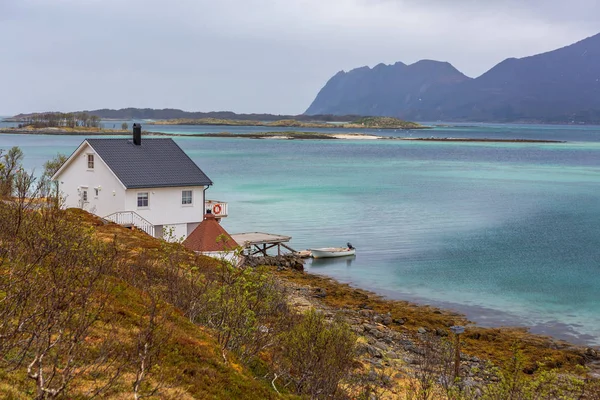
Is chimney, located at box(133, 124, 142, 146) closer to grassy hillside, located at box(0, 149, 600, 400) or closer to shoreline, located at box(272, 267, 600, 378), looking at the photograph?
shoreline, located at box(272, 267, 600, 378)

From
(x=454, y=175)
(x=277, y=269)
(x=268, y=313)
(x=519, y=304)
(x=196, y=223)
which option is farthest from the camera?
(x=454, y=175)

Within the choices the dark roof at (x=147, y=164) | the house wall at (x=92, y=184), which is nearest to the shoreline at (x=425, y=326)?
the dark roof at (x=147, y=164)

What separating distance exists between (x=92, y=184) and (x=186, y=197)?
5431mm

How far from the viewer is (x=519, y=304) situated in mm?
33812

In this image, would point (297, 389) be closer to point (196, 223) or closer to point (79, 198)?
point (196, 223)

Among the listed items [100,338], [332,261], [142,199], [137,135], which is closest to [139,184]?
[142,199]

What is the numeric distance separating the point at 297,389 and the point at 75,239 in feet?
22.4

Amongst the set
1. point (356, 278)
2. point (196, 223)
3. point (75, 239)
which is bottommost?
point (356, 278)

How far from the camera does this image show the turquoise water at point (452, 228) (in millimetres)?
35062

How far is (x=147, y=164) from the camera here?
36.3 metres

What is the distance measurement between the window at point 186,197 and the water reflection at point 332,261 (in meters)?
10.4

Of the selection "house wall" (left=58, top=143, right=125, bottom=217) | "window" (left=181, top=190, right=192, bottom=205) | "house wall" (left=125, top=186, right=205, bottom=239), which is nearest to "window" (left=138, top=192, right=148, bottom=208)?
"house wall" (left=125, top=186, right=205, bottom=239)

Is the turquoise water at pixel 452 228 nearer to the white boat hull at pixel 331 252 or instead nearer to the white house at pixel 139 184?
the white boat hull at pixel 331 252

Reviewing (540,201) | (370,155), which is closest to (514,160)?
(370,155)
